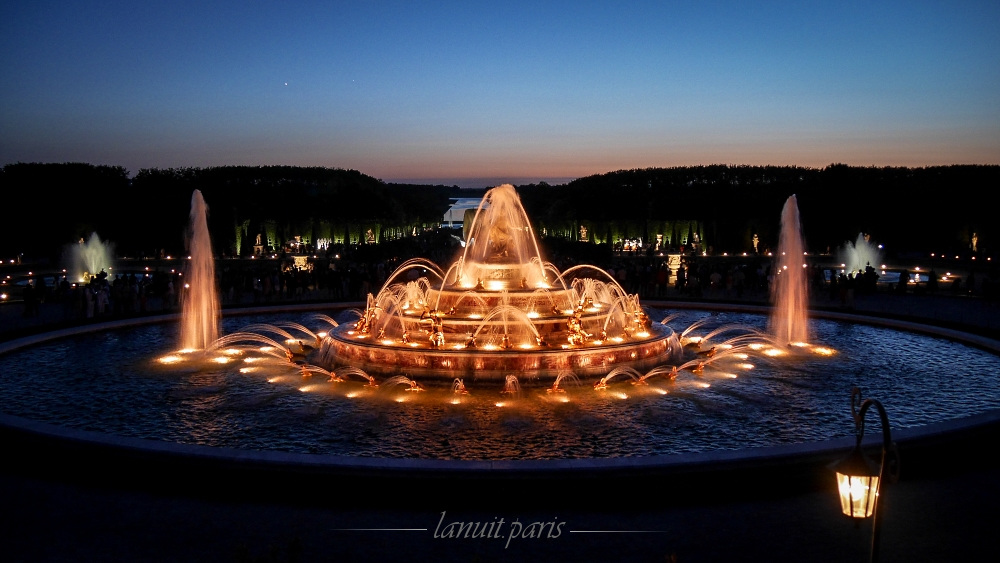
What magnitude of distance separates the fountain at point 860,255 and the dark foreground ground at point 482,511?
48686mm

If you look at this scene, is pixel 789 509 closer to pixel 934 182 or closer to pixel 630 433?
pixel 630 433

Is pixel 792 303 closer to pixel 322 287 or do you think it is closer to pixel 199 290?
pixel 199 290

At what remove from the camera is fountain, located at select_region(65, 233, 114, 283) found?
49.2 metres

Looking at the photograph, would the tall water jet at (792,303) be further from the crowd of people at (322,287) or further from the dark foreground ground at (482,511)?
the dark foreground ground at (482,511)

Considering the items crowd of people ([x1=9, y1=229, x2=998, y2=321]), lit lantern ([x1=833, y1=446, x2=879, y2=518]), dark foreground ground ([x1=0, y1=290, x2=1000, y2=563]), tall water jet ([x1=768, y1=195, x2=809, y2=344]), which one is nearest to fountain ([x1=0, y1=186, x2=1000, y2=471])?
tall water jet ([x1=768, y1=195, x2=809, y2=344])

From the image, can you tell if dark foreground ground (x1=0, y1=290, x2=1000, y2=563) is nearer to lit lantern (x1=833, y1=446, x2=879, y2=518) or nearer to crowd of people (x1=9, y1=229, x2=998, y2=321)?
lit lantern (x1=833, y1=446, x2=879, y2=518)

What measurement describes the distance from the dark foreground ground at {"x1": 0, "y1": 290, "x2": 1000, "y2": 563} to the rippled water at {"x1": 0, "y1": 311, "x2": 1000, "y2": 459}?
2.21 meters

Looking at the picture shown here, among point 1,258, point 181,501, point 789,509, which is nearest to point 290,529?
point 181,501

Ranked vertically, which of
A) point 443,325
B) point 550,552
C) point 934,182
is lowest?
point 550,552

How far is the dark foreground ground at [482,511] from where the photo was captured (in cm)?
809

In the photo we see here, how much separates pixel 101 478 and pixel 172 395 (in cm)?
566

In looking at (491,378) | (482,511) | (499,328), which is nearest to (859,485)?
(482,511)

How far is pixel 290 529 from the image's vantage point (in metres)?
8.65

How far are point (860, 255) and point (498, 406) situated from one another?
2012 inches
